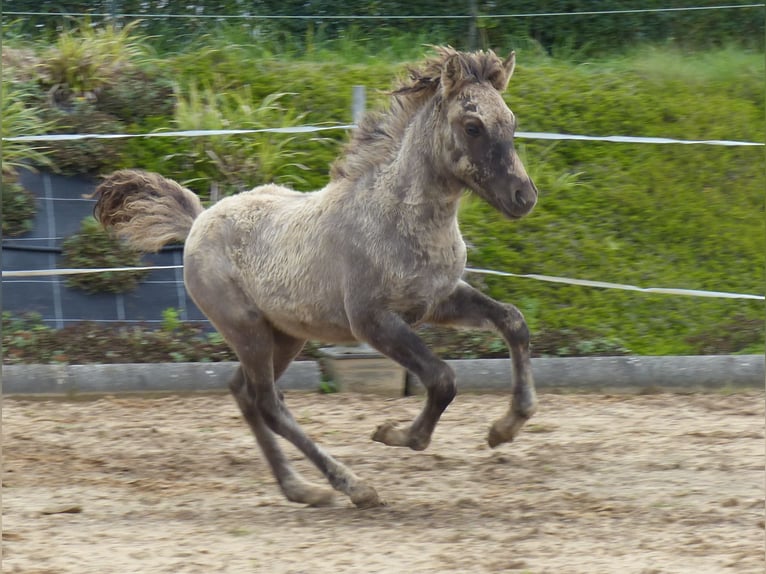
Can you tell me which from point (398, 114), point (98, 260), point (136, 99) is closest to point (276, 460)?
point (398, 114)

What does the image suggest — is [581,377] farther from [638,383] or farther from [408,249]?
[408,249]

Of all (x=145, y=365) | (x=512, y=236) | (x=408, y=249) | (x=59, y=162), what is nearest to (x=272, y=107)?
(x=59, y=162)

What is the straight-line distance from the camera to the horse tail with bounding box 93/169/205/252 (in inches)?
206

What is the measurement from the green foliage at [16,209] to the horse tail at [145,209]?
258 centimetres

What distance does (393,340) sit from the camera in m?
4.32

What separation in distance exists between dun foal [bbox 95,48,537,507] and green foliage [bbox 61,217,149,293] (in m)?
2.59

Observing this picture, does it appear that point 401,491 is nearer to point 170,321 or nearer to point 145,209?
point 145,209

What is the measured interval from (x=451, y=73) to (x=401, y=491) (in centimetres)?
175

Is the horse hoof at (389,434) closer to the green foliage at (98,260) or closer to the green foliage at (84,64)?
the green foliage at (98,260)

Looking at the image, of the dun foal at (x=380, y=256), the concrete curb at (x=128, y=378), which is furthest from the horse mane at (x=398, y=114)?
the concrete curb at (x=128, y=378)

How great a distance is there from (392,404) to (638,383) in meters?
1.43

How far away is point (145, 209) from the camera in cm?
530

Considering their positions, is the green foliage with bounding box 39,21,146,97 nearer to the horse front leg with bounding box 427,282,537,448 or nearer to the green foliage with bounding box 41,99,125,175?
the green foliage with bounding box 41,99,125,175

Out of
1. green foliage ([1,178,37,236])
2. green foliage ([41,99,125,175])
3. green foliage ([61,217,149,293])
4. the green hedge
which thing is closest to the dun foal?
the green hedge
